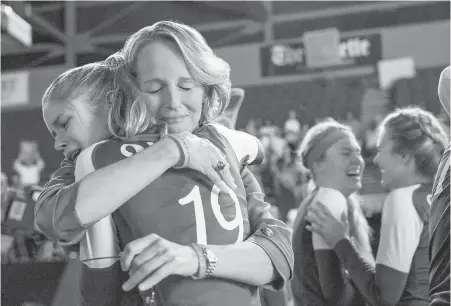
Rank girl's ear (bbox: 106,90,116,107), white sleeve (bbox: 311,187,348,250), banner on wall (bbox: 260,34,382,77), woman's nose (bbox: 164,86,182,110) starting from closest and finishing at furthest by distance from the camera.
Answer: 1. woman's nose (bbox: 164,86,182,110)
2. girl's ear (bbox: 106,90,116,107)
3. white sleeve (bbox: 311,187,348,250)
4. banner on wall (bbox: 260,34,382,77)

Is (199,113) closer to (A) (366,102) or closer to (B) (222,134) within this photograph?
(B) (222,134)

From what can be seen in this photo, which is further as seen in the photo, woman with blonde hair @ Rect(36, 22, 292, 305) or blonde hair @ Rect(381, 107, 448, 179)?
blonde hair @ Rect(381, 107, 448, 179)

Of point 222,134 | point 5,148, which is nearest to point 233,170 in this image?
point 222,134

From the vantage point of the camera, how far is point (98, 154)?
3.34 ft

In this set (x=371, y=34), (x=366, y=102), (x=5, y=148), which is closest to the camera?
(x=371, y=34)

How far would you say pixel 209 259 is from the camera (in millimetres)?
932

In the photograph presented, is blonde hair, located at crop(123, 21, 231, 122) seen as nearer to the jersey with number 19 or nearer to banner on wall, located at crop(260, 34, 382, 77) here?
the jersey with number 19

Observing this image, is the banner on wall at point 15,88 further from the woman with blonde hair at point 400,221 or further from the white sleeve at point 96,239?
the white sleeve at point 96,239

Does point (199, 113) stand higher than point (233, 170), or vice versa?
point (199, 113)

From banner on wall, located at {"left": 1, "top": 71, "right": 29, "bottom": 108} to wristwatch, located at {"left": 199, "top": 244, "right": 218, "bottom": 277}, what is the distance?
833cm

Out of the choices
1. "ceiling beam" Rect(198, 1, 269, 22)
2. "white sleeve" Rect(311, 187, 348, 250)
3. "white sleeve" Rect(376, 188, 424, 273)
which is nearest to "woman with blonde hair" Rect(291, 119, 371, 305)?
"white sleeve" Rect(311, 187, 348, 250)

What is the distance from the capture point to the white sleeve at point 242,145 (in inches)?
45.5

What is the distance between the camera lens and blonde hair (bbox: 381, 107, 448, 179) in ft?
6.10

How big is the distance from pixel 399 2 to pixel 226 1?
227 centimetres
